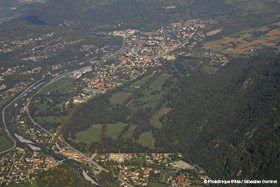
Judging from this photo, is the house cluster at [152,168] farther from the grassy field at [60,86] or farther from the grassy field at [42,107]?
the grassy field at [60,86]

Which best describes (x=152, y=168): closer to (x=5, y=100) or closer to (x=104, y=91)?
(x=104, y=91)

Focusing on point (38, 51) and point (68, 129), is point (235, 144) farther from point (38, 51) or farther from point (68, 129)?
point (38, 51)

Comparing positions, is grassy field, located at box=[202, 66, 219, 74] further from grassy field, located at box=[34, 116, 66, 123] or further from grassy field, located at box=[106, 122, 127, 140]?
grassy field, located at box=[34, 116, 66, 123]

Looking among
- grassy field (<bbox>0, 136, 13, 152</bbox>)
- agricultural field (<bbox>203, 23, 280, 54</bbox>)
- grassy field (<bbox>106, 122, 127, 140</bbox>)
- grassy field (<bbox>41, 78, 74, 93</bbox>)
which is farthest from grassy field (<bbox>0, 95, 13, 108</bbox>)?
agricultural field (<bbox>203, 23, 280, 54</bbox>)

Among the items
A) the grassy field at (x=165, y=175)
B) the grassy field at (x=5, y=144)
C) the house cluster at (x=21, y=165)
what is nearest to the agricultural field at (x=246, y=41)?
the grassy field at (x=165, y=175)

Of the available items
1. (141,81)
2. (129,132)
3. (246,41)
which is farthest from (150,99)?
(246,41)

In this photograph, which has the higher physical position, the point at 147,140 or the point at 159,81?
the point at 147,140
